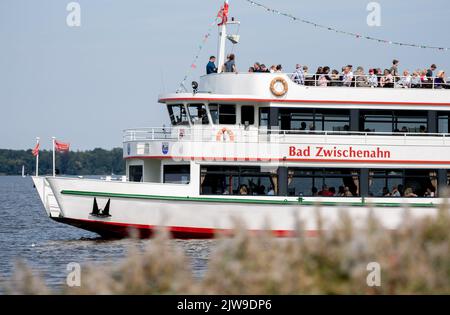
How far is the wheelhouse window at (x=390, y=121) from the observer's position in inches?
1063

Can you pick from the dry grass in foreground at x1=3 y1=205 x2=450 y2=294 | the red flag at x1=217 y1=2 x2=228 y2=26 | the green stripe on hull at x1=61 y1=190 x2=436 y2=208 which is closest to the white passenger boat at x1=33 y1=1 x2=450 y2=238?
the green stripe on hull at x1=61 y1=190 x2=436 y2=208

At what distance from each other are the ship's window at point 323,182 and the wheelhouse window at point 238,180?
1.90 ft

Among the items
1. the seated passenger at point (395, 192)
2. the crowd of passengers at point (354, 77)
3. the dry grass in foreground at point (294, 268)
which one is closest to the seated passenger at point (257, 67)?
the crowd of passengers at point (354, 77)

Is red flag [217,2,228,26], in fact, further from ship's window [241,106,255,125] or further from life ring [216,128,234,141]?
life ring [216,128,234,141]

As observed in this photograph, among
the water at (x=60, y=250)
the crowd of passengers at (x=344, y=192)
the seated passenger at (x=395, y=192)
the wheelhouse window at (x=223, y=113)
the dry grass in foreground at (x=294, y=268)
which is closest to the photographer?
the dry grass in foreground at (x=294, y=268)

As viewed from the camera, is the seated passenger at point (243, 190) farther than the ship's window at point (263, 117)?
No

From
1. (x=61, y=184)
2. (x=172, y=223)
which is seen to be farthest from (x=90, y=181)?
(x=172, y=223)

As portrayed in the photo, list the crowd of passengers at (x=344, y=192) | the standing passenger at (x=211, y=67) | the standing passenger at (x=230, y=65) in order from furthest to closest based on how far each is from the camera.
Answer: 1. the standing passenger at (x=211, y=67)
2. the standing passenger at (x=230, y=65)
3. the crowd of passengers at (x=344, y=192)

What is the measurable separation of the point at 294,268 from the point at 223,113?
694 inches

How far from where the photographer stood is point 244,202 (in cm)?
2523

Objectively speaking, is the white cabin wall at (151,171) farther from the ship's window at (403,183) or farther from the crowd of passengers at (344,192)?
the ship's window at (403,183)

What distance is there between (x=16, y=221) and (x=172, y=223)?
18382mm

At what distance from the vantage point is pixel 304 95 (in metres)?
26.1

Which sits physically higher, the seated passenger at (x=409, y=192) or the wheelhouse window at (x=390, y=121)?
the wheelhouse window at (x=390, y=121)
